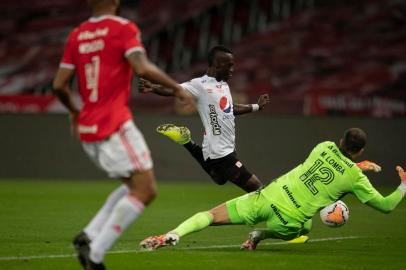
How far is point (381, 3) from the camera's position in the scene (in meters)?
26.6

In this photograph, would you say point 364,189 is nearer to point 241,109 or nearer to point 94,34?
point 241,109

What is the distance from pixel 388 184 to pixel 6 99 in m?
9.33

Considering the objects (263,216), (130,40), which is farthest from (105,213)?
(263,216)

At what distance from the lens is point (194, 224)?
954 centimetres

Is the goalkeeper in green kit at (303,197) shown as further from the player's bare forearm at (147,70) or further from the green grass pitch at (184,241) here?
the player's bare forearm at (147,70)

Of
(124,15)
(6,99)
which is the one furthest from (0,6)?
(6,99)

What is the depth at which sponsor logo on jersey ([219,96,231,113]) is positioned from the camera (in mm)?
11828

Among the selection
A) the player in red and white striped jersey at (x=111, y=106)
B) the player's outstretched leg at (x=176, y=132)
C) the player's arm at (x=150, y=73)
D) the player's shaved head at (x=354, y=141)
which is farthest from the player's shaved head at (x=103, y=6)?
the player's outstretched leg at (x=176, y=132)

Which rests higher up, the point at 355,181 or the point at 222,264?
the point at 355,181

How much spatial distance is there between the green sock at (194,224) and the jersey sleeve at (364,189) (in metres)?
1.54

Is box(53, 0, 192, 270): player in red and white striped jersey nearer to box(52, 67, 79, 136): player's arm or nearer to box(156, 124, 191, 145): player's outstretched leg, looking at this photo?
box(52, 67, 79, 136): player's arm

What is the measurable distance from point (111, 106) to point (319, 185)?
327 cm

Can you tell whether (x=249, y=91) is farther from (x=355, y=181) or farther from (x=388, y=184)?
(x=355, y=181)

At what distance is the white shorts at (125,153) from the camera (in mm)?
6902
